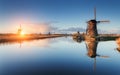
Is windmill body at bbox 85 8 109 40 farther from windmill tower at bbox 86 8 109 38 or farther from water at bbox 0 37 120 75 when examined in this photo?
water at bbox 0 37 120 75

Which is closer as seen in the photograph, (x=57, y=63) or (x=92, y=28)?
(x=57, y=63)

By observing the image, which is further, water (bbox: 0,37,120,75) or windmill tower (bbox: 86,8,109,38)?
windmill tower (bbox: 86,8,109,38)

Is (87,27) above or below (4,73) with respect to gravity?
above

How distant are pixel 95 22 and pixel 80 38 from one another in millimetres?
12072

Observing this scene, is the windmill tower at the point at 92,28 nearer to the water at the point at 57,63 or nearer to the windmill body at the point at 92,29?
the windmill body at the point at 92,29

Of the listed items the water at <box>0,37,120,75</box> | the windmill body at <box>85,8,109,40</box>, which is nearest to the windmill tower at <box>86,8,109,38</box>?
the windmill body at <box>85,8,109,40</box>

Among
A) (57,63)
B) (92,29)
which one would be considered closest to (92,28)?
(92,29)

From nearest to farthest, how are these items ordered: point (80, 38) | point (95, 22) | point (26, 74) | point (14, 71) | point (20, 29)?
point (26, 74)
point (14, 71)
point (95, 22)
point (80, 38)
point (20, 29)

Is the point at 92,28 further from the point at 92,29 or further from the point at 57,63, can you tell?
the point at 57,63

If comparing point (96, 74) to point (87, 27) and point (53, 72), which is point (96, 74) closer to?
point (53, 72)

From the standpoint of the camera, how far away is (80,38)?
56.4 metres

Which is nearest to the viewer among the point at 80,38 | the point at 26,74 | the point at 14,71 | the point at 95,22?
the point at 26,74

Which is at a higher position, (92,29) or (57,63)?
(92,29)

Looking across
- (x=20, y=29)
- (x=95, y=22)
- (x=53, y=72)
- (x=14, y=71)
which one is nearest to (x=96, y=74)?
(x=53, y=72)
